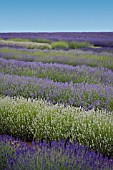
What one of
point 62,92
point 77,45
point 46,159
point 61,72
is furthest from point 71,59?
point 77,45

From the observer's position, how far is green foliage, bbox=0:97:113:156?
141 inches

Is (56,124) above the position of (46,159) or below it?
below

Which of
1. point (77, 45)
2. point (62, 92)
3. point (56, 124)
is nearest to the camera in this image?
point (56, 124)

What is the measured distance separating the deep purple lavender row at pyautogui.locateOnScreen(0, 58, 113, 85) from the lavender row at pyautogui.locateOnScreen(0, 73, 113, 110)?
121cm

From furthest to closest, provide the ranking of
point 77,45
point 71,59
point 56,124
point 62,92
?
point 77,45 → point 71,59 → point 62,92 → point 56,124

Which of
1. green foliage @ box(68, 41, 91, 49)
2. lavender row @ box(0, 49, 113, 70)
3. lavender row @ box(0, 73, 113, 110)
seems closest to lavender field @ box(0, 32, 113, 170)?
lavender row @ box(0, 73, 113, 110)

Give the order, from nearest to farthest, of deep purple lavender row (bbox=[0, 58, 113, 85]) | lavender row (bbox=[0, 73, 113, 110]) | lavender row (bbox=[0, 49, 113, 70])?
lavender row (bbox=[0, 73, 113, 110]) → deep purple lavender row (bbox=[0, 58, 113, 85]) → lavender row (bbox=[0, 49, 113, 70])

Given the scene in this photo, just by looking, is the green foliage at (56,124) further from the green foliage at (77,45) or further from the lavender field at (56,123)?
the green foliage at (77,45)

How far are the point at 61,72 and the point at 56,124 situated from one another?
3743 mm

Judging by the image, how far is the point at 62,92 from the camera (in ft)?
17.9

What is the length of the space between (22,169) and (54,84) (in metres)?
3.33

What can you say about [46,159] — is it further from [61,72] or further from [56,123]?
[61,72]

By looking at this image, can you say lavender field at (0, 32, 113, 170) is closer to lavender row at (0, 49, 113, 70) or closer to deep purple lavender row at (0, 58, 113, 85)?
deep purple lavender row at (0, 58, 113, 85)

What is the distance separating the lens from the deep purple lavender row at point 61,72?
7.00m
